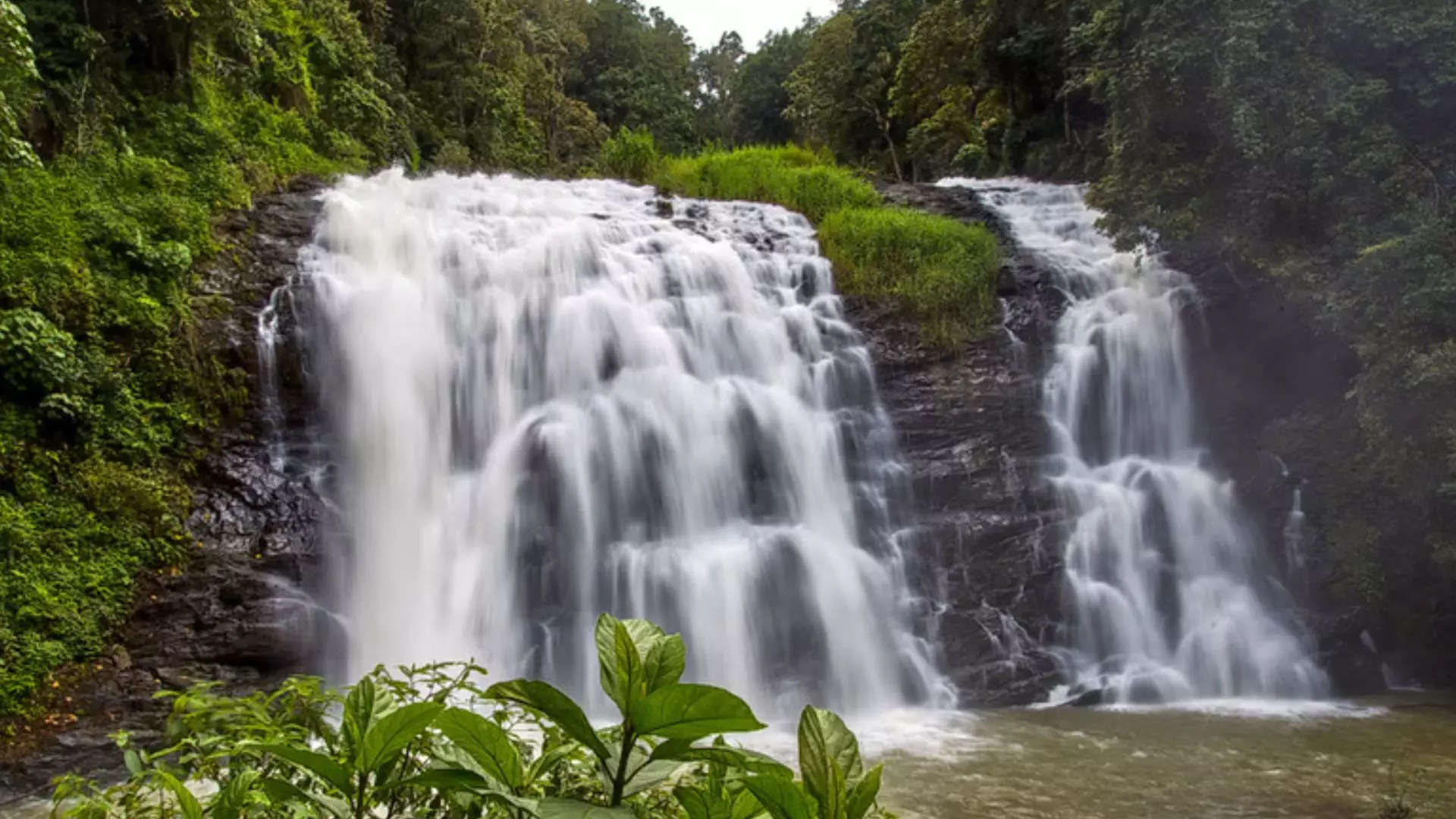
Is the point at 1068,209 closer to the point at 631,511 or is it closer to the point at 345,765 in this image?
the point at 631,511

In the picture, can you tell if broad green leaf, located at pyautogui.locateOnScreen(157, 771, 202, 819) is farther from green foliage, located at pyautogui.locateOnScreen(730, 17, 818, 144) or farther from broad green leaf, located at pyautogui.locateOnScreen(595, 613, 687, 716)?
green foliage, located at pyautogui.locateOnScreen(730, 17, 818, 144)

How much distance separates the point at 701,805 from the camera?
1.00 meters

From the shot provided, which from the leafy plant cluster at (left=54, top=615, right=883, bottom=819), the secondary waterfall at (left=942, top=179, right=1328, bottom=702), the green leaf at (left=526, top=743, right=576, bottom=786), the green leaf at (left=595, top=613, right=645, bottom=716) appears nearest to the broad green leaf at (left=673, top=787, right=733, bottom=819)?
the leafy plant cluster at (left=54, top=615, right=883, bottom=819)

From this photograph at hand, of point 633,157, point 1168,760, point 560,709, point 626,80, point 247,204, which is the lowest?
point 1168,760

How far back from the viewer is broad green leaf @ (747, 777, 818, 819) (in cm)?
93

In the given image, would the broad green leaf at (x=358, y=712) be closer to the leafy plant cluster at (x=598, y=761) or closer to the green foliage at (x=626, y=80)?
the leafy plant cluster at (x=598, y=761)

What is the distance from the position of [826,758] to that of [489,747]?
1.21ft

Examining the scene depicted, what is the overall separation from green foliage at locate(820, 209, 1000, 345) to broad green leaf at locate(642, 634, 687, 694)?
33.0 ft

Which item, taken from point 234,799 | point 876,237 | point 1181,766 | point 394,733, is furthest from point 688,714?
point 876,237

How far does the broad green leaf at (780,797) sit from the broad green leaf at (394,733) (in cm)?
36

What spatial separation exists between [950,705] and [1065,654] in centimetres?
135

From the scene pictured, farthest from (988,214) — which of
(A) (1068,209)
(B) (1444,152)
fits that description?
(B) (1444,152)

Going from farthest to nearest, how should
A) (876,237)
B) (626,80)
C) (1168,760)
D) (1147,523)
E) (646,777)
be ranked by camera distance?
(626,80)
(876,237)
(1147,523)
(1168,760)
(646,777)

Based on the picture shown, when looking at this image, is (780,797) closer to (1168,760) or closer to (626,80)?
(1168,760)
